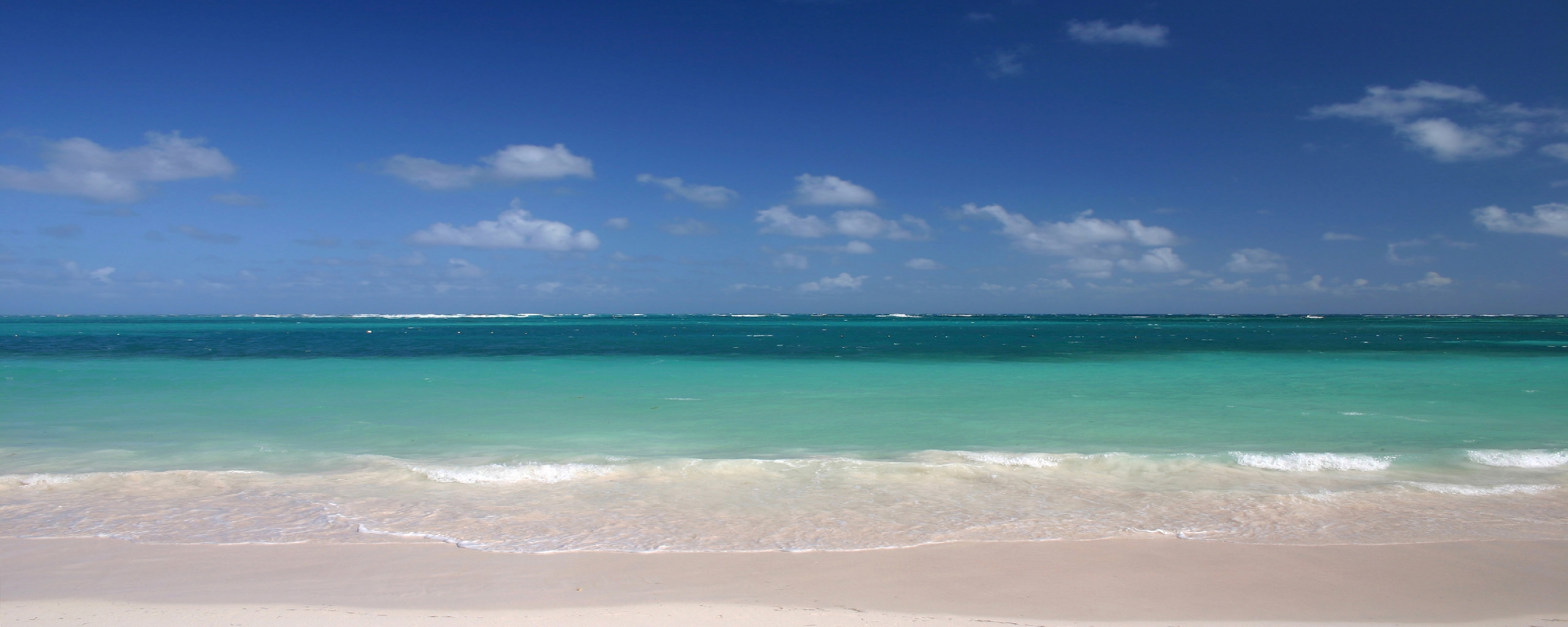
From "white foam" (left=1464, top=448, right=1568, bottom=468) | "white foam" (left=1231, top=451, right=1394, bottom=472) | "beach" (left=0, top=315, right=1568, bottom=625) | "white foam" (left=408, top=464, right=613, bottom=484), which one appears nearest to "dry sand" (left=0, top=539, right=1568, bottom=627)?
"beach" (left=0, top=315, right=1568, bottom=625)

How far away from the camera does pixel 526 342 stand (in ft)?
155

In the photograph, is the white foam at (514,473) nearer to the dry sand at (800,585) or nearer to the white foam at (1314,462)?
the dry sand at (800,585)

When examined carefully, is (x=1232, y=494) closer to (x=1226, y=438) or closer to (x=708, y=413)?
(x=1226, y=438)

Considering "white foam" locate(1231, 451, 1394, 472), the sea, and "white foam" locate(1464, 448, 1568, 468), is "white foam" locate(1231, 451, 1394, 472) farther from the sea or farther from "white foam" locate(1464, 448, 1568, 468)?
"white foam" locate(1464, 448, 1568, 468)

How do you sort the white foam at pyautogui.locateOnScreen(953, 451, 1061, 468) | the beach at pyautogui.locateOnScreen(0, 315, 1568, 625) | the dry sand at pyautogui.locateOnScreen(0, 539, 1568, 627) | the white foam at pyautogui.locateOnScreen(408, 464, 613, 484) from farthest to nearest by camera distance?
→ the white foam at pyautogui.locateOnScreen(953, 451, 1061, 468) → the white foam at pyautogui.locateOnScreen(408, 464, 613, 484) → the beach at pyautogui.locateOnScreen(0, 315, 1568, 625) → the dry sand at pyautogui.locateOnScreen(0, 539, 1568, 627)

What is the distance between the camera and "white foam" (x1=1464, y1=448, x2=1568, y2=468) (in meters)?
9.23

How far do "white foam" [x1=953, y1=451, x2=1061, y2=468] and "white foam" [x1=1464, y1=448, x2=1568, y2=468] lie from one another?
5.23 metres

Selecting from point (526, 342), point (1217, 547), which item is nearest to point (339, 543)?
point (1217, 547)

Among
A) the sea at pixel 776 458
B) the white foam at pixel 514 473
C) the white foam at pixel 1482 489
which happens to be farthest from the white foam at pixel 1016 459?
the white foam at pixel 514 473

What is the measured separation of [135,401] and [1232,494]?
65.6 ft

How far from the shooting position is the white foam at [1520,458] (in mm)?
9227

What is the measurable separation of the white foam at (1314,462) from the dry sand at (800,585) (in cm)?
307

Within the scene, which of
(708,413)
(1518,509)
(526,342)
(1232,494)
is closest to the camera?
(1518,509)

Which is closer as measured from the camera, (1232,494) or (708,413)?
(1232,494)
